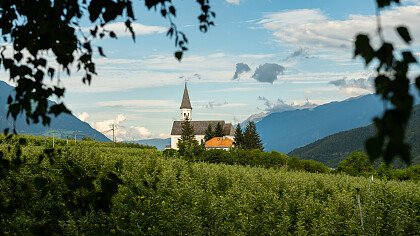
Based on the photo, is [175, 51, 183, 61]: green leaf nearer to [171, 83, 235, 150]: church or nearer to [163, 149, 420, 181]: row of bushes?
[163, 149, 420, 181]: row of bushes

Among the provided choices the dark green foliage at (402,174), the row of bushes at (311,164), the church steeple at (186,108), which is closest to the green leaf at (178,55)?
the row of bushes at (311,164)

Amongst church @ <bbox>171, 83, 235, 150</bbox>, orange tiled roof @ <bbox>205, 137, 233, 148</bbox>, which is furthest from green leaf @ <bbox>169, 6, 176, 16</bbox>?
church @ <bbox>171, 83, 235, 150</bbox>

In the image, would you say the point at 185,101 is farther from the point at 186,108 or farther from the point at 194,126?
the point at 194,126

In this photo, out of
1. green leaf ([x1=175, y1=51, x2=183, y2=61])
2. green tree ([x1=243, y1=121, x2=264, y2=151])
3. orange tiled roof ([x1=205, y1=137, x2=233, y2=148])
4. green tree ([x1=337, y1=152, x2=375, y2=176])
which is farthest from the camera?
orange tiled roof ([x1=205, y1=137, x2=233, y2=148])

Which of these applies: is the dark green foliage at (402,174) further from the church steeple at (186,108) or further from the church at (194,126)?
the church steeple at (186,108)

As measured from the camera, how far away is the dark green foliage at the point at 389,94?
1405mm

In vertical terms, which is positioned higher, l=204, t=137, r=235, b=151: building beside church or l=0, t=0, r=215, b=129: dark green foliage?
l=0, t=0, r=215, b=129: dark green foliage

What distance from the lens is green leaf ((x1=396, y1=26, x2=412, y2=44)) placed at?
1.65m

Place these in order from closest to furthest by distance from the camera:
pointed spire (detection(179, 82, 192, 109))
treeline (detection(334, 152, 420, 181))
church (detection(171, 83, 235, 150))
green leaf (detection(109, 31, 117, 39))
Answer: green leaf (detection(109, 31, 117, 39)) < treeline (detection(334, 152, 420, 181)) < church (detection(171, 83, 235, 150)) < pointed spire (detection(179, 82, 192, 109))

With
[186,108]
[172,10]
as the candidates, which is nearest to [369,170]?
[172,10]

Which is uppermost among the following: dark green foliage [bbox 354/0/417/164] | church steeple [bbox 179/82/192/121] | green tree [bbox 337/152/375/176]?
church steeple [bbox 179/82/192/121]

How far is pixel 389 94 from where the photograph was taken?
A: 5.10 ft

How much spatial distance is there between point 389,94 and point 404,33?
0.25 metres

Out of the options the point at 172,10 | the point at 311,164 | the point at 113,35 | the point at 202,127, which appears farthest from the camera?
the point at 202,127
